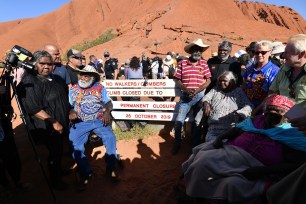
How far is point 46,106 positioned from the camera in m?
3.58

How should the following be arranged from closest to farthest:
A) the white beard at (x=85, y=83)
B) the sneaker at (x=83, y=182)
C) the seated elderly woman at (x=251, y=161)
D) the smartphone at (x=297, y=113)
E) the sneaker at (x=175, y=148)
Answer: the smartphone at (x=297, y=113) < the seated elderly woman at (x=251, y=161) < the sneaker at (x=83, y=182) < the white beard at (x=85, y=83) < the sneaker at (x=175, y=148)

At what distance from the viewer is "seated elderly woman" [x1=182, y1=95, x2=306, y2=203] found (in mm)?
2096

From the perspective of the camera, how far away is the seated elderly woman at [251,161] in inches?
82.5

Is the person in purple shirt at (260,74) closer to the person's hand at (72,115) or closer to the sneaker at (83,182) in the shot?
the person's hand at (72,115)

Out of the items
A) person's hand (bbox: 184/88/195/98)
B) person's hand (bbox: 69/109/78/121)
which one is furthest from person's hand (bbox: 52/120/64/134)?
person's hand (bbox: 184/88/195/98)

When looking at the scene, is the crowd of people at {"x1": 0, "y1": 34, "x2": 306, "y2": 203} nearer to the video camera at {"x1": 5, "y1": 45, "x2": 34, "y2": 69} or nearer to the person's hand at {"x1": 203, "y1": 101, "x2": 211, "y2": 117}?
the person's hand at {"x1": 203, "y1": 101, "x2": 211, "y2": 117}

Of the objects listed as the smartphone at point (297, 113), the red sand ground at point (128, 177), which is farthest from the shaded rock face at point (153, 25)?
the smartphone at point (297, 113)

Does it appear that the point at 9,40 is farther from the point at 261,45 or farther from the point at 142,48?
the point at 261,45

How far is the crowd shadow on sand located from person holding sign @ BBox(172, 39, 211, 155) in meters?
0.46

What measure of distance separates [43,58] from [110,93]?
8.09 feet

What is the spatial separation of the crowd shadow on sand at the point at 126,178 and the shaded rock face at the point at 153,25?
1658 centimetres

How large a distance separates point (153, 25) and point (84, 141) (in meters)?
26.7

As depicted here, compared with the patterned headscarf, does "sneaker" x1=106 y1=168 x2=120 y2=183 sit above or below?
below

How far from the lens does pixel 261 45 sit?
360 centimetres
